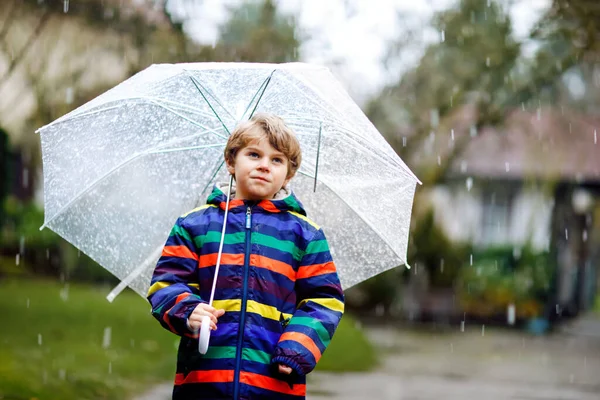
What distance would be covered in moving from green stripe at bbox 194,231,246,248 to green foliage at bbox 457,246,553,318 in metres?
14.0

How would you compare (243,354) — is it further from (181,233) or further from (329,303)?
(181,233)

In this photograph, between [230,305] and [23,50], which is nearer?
[230,305]

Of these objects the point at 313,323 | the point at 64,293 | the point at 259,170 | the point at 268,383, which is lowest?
the point at 268,383

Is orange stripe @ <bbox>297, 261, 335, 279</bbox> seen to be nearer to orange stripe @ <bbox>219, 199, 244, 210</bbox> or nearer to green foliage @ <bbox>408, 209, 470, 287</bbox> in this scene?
orange stripe @ <bbox>219, 199, 244, 210</bbox>

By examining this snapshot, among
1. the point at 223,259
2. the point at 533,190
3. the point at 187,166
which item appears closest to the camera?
the point at 223,259

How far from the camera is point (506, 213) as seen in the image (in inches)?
843

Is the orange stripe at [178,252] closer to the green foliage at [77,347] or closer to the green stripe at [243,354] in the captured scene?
the green stripe at [243,354]

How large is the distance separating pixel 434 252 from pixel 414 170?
2316mm

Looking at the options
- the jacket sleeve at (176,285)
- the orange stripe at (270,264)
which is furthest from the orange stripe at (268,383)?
the orange stripe at (270,264)

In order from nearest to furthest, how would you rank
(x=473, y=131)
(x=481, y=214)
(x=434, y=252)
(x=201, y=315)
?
(x=201, y=315) < (x=473, y=131) < (x=434, y=252) < (x=481, y=214)

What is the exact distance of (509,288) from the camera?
16703mm

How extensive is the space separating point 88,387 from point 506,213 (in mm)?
16134

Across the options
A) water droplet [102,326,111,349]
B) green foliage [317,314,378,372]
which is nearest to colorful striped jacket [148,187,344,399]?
green foliage [317,314,378,372]

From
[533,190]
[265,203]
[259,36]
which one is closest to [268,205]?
[265,203]
